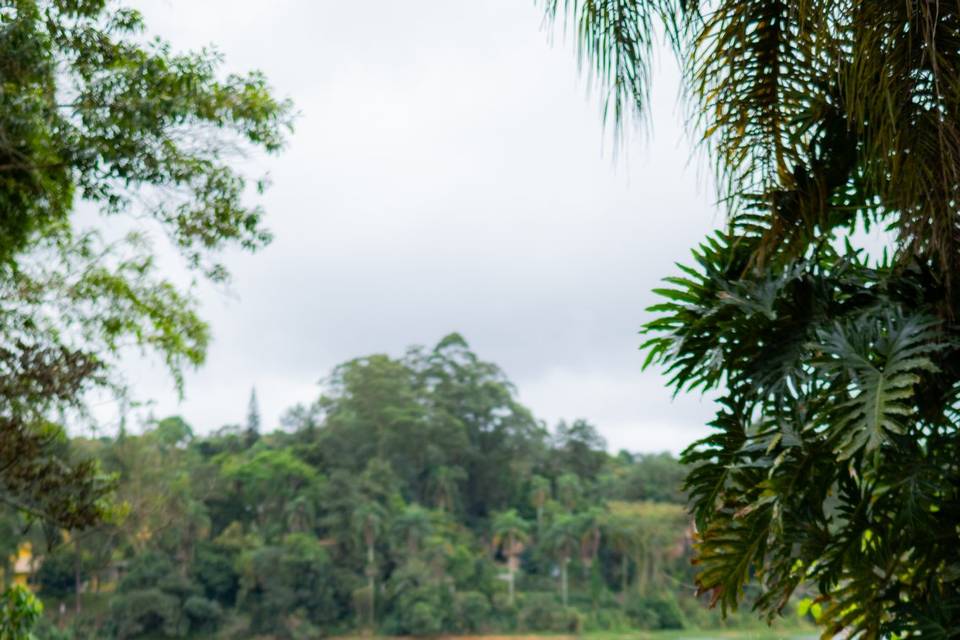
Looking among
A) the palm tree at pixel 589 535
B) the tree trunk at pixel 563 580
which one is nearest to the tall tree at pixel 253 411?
the tree trunk at pixel 563 580

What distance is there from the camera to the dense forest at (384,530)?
2208 centimetres

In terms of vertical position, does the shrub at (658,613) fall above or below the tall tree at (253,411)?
below

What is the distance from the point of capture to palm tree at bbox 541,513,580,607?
25734mm

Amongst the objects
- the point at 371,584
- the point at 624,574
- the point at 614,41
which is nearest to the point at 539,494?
the point at 624,574

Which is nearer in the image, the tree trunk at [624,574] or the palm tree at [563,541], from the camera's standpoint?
the tree trunk at [624,574]

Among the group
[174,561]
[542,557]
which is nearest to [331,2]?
[174,561]

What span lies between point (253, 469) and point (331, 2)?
2018cm

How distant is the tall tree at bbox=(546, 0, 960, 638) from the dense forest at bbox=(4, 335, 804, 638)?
53.1 feet

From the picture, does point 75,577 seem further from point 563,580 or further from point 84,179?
point 84,179

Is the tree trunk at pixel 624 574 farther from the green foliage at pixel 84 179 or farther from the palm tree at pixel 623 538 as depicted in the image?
the green foliage at pixel 84 179

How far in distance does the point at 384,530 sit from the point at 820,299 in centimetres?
2255

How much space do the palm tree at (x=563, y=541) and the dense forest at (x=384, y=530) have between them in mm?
39

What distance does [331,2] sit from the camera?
20.6ft

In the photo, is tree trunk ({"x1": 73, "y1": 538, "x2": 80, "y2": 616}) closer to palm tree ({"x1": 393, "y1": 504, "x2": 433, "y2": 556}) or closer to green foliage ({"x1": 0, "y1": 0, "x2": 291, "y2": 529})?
palm tree ({"x1": 393, "y1": 504, "x2": 433, "y2": 556})
